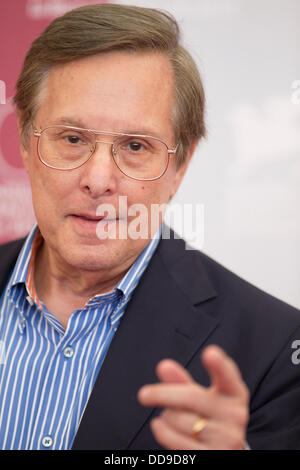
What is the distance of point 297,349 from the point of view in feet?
5.74

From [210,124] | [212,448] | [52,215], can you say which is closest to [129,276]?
[52,215]

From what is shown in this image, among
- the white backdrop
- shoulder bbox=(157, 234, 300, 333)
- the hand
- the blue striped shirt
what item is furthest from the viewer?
the white backdrop

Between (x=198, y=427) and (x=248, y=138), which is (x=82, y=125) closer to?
(x=198, y=427)

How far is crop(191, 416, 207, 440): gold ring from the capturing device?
3.66 feet

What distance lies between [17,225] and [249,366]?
5.45 ft

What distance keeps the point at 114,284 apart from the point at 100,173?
1.37 ft

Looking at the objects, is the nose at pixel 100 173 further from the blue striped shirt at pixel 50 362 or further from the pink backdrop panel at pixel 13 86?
the pink backdrop panel at pixel 13 86

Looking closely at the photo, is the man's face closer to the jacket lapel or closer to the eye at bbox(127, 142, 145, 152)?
the eye at bbox(127, 142, 145, 152)

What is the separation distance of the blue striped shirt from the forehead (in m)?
0.45

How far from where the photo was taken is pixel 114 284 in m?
1.92

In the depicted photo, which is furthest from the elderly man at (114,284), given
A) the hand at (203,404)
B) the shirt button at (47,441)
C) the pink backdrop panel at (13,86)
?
the pink backdrop panel at (13,86)

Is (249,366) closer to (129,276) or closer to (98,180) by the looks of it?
(129,276)

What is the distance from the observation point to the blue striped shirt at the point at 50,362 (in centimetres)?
168

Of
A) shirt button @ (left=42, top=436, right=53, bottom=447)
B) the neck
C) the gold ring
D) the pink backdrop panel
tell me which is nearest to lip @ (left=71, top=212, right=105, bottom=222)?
the neck
